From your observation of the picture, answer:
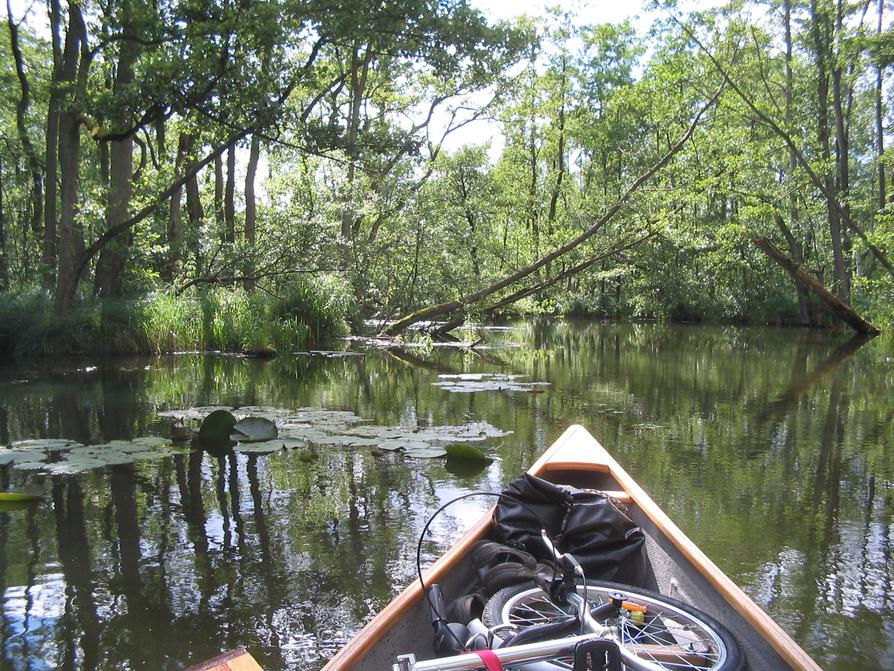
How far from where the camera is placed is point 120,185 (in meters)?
11.5

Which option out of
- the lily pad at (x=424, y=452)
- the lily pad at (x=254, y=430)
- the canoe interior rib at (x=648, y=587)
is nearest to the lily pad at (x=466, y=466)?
the lily pad at (x=424, y=452)

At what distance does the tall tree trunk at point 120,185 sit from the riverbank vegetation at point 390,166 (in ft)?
0.16

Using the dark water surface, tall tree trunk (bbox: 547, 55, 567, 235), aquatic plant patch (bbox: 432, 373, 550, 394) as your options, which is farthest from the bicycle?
tall tree trunk (bbox: 547, 55, 567, 235)

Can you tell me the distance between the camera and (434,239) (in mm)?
16719

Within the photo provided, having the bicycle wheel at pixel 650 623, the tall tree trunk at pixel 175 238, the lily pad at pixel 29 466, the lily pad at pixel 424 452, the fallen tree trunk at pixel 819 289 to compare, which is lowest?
the lily pad at pixel 424 452

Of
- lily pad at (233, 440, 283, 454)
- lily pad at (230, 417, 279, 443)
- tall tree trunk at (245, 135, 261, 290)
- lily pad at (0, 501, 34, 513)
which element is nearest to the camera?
lily pad at (0, 501, 34, 513)

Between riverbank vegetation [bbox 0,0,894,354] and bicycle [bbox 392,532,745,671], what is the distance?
7821 mm

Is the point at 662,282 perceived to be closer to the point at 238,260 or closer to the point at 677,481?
the point at 238,260

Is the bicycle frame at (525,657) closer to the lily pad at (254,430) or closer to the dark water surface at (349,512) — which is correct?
the dark water surface at (349,512)

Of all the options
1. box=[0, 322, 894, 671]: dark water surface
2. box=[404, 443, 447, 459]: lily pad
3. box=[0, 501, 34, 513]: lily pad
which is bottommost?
box=[0, 322, 894, 671]: dark water surface

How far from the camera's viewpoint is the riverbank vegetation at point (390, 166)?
9.07 m

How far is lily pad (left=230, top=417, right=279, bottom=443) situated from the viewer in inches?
224

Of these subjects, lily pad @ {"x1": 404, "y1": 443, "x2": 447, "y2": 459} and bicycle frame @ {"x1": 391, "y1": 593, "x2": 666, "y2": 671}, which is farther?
lily pad @ {"x1": 404, "y1": 443, "x2": 447, "y2": 459}

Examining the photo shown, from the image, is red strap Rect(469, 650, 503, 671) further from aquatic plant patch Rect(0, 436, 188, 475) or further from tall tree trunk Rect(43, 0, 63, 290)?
tall tree trunk Rect(43, 0, 63, 290)
